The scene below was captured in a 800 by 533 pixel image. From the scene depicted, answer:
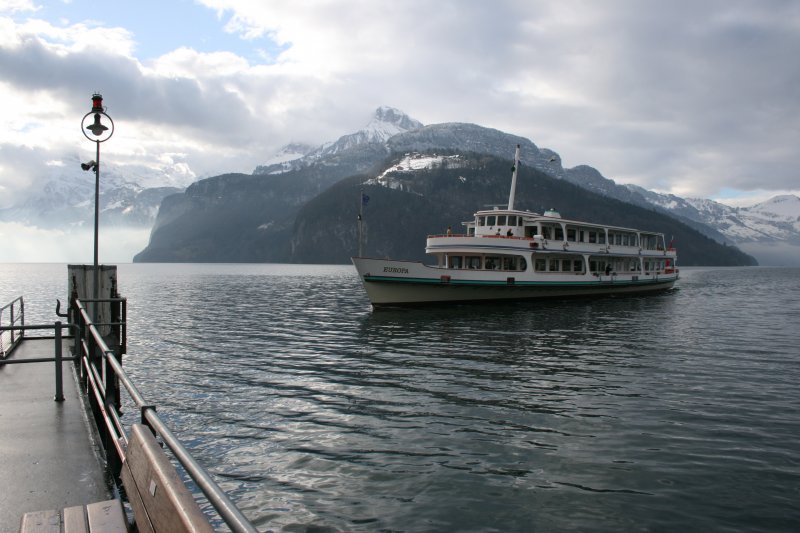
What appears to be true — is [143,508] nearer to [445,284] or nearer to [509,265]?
[445,284]

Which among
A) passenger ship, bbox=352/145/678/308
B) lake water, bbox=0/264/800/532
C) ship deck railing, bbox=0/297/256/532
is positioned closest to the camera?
ship deck railing, bbox=0/297/256/532

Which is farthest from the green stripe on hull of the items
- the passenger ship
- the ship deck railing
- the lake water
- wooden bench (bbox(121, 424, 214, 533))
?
wooden bench (bbox(121, 424, 214, 533))

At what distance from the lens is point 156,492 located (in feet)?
12.3

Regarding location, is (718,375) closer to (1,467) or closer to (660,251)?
(1,467)

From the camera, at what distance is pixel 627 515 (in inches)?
334

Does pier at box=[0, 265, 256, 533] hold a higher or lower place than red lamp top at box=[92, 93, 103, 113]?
lower

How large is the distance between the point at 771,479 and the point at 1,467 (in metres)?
12.3

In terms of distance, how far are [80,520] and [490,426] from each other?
30.1ft

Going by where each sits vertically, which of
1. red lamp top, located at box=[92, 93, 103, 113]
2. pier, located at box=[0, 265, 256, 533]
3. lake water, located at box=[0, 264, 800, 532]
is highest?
red lamp top, located at box=[92, 93, 103, 113]

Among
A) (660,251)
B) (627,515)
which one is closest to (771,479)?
(627,515)

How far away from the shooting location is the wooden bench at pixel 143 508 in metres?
3.32

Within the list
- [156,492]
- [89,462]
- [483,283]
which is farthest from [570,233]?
[156,492]

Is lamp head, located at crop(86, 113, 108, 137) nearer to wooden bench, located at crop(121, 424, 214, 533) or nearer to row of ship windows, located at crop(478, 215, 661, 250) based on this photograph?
wooden bench, located at crop(121, 424, 214, 533)

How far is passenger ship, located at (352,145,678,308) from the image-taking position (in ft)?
125
